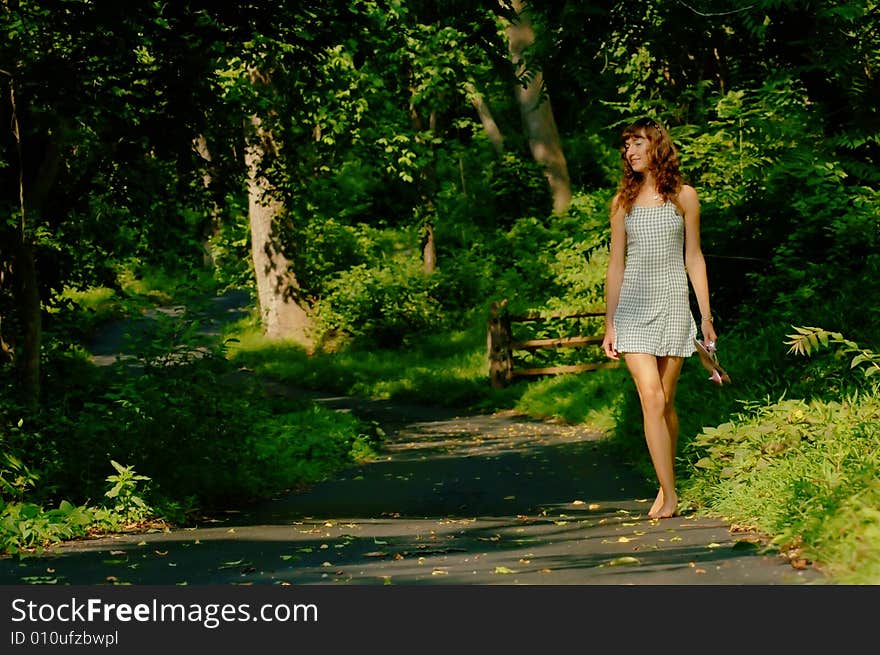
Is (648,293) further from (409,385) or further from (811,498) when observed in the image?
(409,385)

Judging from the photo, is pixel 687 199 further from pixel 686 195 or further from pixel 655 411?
pixel 655 411

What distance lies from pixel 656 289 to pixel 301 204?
16.8 m

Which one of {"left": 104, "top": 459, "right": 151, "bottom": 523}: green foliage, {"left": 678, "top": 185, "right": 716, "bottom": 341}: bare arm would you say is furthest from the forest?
{"left": 678, "top": 185, "right": 716, "bottom": 341}: bare arm

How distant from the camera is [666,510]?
8031 millimetres

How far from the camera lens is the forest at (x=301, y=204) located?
8.66 m

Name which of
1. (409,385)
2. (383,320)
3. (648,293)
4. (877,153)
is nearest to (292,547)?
(648,293)

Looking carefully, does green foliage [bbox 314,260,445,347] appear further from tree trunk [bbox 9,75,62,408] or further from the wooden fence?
tree trunk [bbox 9,75,62,408]


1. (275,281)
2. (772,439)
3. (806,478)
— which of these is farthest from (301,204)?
(806,478)

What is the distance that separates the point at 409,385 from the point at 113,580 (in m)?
17.6

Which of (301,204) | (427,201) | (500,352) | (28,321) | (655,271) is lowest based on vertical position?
(500,352)

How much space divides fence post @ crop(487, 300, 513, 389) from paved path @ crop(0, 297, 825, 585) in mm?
8608

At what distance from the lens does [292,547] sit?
299 inches

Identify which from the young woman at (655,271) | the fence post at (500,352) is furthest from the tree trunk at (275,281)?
the young woman at (655,271)

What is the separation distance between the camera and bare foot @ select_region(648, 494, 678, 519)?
802 centimetres
